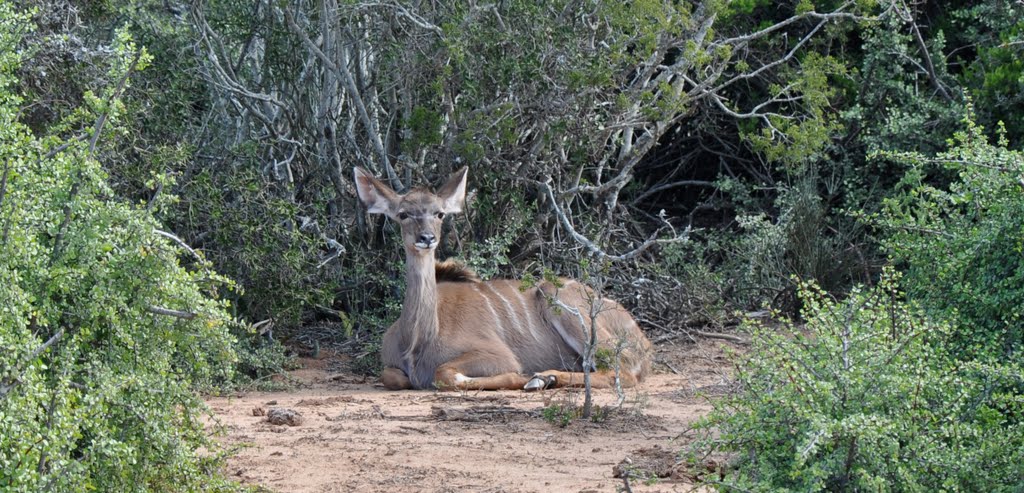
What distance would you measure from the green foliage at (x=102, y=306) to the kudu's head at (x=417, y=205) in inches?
135

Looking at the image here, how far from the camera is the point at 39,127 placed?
7.62 meters

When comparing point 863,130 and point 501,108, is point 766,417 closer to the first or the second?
point 501,108

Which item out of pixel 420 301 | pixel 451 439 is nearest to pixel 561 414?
pixel 451 439

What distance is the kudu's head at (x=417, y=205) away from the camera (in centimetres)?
791

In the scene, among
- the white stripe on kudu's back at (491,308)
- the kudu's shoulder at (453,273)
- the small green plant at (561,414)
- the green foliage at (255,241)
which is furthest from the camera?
the kudu's shoulder at (453,273)

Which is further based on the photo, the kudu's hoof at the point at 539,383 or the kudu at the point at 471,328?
the kudu at the point at 471,328

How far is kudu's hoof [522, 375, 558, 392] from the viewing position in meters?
7.59

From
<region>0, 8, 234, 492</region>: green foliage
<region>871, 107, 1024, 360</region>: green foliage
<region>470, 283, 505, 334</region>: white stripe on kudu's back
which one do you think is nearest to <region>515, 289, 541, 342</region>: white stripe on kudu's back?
<region>470, 283, 505, 334</region>: white stripe on kudu's back

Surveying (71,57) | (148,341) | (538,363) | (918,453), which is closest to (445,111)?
(538,363)

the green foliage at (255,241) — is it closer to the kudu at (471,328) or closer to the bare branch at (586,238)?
the kudu at (471,328)

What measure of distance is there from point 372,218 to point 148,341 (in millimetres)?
4689

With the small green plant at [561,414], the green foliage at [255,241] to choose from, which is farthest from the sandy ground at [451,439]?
the green foliage at [255,241]

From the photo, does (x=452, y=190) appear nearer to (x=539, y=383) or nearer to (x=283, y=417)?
(x=539, y=383)

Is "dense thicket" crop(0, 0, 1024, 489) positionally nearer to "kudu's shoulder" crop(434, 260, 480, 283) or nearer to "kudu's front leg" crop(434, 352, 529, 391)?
"kudu's shoulder" crop(434, 260, 480, 283)
